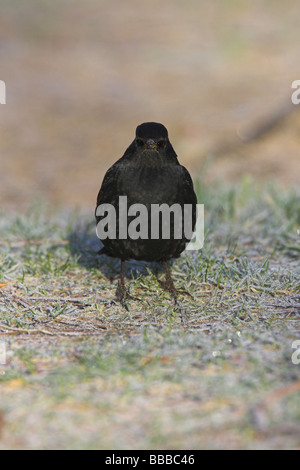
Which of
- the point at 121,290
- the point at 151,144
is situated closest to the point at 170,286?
the point at 121,290

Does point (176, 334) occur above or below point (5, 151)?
below

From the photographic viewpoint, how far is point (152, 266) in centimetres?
445

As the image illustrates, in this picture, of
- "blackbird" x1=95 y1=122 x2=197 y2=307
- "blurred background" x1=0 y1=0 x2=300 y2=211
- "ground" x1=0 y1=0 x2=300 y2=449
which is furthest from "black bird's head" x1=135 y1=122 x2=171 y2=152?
"blurred background" x1=0 y1=0 x2=300 y2=211

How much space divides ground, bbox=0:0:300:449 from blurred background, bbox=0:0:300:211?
0.04 meters

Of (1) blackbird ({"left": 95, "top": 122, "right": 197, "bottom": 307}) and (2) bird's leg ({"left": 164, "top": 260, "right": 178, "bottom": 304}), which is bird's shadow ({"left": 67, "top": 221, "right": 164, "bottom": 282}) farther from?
(1) blackbird ({"left": 95, "top": 122, "right": 197, "bottom": 307})

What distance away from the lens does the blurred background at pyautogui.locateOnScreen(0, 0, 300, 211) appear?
8086 mm

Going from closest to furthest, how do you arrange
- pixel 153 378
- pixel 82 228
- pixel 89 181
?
pixel 153 378
pixel 82 228
pixel 89 181

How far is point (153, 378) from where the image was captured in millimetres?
2531

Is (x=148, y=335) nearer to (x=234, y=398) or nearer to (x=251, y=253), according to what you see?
(x=234, y=398)

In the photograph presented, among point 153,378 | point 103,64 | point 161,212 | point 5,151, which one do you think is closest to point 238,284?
point 161,212

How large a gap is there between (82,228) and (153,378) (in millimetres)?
2753

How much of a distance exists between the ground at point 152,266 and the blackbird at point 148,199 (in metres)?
0.19

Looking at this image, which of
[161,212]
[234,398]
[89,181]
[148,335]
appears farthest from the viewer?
[89,181]

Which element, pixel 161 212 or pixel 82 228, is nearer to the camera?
pixel 161 212
